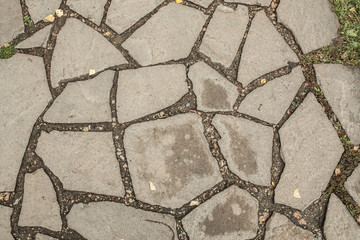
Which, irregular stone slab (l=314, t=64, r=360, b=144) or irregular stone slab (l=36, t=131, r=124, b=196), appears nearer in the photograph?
irregular stone slab (l=36, t=131, r=124, b=196)

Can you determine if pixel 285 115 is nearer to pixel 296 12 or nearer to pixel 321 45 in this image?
pixel 321 45

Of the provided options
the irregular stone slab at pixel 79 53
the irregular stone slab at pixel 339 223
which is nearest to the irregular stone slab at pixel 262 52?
the irregular stone slab at pixel 79 53

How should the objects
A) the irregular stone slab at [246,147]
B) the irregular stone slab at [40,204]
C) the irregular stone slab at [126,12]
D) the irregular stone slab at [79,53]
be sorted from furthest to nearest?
1. the irregular stone slab at [126,12]
2. the irregular stone slab at [79,53]
3. the irregular stone slab at [246,147]
4. the irregular stone slab at [40,204]

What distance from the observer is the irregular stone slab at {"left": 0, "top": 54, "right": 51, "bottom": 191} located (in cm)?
229

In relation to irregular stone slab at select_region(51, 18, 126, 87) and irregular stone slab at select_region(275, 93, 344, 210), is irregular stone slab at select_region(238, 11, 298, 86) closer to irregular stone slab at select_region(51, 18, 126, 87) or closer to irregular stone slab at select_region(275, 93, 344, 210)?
irregular stone slab at select_region(275, 93, 344, 210)

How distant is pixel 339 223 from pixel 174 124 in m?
1.36

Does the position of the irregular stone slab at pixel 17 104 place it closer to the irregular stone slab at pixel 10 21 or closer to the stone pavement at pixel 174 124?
the stone pavement at pixel 174 124

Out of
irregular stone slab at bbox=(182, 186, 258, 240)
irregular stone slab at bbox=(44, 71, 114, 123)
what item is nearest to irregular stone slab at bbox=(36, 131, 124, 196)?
irregular stone slab at bbox=(44, 71, 114, 123)

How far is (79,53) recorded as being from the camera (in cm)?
246

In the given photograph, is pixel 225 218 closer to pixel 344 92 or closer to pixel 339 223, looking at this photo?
pixel 339 223

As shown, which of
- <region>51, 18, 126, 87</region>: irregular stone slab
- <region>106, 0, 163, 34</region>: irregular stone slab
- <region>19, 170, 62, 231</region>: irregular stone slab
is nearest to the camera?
<region>19, 170, 62, 231</region>: irregular stone slab

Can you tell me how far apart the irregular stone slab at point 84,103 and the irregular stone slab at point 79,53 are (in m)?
0.10

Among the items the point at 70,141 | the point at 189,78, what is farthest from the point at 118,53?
the point at 70,141

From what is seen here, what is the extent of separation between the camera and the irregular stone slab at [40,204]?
2.21 metres
